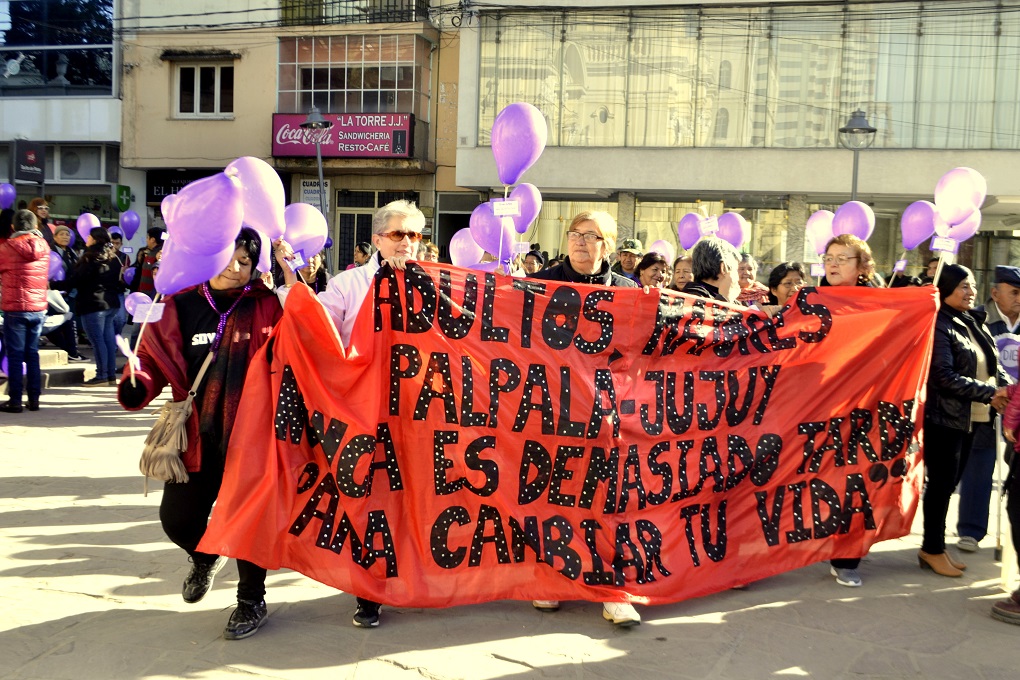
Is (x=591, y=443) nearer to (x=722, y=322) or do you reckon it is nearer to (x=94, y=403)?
(x=722, y=322)

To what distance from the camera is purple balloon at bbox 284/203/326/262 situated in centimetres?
654

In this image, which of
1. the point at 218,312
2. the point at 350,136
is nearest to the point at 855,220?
the point at 218,312

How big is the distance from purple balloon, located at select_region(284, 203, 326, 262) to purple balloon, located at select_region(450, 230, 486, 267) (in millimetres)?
2857

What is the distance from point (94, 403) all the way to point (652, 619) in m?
8.59

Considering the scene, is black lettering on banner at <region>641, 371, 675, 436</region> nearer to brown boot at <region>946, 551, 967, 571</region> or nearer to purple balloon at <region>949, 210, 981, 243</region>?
brown boot at <region>946, 551, 967, 571</region>

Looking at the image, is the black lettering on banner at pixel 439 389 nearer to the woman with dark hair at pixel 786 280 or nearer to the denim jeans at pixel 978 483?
the woman with dark hair at pixel 786 280

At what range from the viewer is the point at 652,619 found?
189 inches

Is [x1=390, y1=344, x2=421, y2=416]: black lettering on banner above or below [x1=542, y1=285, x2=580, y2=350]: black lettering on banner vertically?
below

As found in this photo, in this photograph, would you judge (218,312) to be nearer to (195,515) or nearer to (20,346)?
(195,515)

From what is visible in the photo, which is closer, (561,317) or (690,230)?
(561,317)

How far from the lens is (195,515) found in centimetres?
447

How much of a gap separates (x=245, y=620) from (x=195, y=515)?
52cm

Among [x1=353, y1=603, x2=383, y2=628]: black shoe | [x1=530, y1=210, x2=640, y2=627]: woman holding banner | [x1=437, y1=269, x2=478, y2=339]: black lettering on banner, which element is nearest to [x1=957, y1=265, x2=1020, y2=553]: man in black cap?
[x1=530, y1=210, x2=640, y2=627]: woman holding banner

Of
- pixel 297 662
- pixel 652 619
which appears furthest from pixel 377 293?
pixel 652 619
